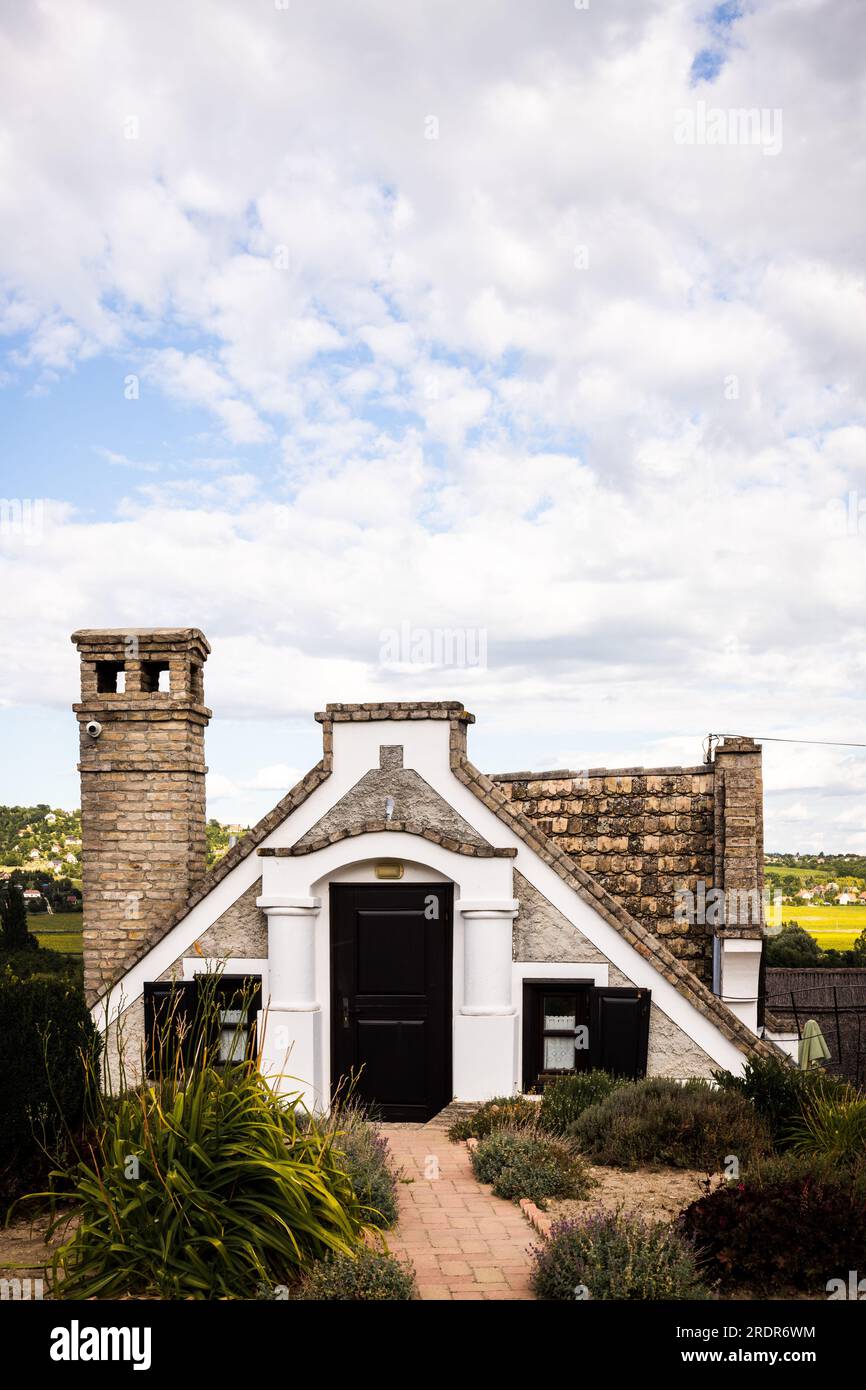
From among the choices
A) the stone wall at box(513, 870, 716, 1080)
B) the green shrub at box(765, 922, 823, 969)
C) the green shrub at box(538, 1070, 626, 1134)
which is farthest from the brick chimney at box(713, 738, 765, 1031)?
the green shrub at box(765, 922, 823, 969)

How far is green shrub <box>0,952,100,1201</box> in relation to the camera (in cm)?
800

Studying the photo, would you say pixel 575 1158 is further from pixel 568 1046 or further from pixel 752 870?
pixel 752 870

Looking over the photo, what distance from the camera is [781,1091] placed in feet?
31.4

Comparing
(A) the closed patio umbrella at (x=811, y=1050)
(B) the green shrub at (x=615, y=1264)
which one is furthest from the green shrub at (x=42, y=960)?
(B) the green shrub at (x=615, y=1264)

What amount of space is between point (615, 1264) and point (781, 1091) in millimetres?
3885

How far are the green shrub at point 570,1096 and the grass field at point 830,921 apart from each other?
2540 cm

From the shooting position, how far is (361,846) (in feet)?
37.3

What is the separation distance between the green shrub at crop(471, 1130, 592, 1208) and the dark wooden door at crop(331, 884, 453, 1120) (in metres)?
2.08

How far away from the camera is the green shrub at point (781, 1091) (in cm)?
927

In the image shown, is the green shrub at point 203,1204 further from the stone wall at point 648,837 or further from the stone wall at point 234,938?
the stone wall at point 648,837

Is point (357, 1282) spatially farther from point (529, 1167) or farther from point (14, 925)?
point (14, 925)

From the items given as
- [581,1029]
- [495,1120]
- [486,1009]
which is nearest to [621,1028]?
[581,1029]
